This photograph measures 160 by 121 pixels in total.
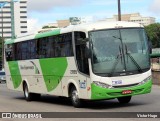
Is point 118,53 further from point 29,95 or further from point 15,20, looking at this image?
point 15,20

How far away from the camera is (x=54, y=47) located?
1894 centimetres

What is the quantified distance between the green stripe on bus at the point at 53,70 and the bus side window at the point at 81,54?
1.22m

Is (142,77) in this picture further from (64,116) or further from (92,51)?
(64,116)

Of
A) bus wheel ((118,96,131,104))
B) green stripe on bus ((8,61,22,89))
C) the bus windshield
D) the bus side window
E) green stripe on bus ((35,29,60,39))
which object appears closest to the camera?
the bus windshield

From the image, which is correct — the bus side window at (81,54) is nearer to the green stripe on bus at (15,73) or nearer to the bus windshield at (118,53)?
the bus windshield at (118,53)

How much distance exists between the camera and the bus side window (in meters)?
16.3

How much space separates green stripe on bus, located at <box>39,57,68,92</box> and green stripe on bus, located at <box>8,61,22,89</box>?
3848mm

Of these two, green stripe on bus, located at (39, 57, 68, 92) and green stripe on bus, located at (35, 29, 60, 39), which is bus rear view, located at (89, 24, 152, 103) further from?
green stripe on bus, located at (35, 29, 60, 39)

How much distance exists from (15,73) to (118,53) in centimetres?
978

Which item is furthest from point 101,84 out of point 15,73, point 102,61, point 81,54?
point 15,73

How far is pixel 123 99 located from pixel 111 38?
299 centimetres

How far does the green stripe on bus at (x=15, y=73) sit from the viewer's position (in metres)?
24.1

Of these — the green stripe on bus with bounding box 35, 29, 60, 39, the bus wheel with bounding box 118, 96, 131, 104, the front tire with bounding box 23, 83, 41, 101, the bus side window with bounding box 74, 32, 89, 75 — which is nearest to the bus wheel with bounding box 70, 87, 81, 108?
the bus side window with bounding box 74, 32, 89, 75

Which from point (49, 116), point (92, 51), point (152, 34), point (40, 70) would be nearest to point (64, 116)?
point (49, 116)
